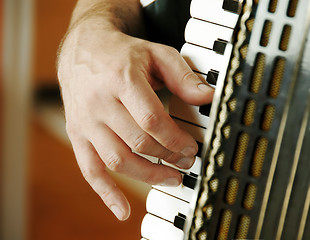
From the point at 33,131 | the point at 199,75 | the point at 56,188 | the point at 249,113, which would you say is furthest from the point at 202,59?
the point at 33,131

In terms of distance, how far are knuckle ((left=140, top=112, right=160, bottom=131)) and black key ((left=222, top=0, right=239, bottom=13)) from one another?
0.60 ft

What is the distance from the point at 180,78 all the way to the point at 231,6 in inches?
5.0

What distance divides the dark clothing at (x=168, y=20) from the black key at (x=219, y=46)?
159 millimetres

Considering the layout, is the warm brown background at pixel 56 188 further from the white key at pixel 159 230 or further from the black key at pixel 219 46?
the black key at pixel 219 46

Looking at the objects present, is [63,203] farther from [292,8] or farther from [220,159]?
[292,8]

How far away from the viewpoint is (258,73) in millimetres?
542

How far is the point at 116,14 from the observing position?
2.75 ft

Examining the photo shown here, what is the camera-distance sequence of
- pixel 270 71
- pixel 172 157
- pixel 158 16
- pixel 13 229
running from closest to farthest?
pixel 270 71
pixel 172 157
pixel 158 16
pixel 13 229

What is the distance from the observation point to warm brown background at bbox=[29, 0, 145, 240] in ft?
7.86

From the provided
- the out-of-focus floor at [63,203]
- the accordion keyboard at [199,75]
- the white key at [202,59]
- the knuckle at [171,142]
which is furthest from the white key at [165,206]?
the out-of-focus floor at [63,203]

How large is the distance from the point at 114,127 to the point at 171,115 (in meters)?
0.09

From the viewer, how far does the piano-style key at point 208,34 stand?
1.97 feet

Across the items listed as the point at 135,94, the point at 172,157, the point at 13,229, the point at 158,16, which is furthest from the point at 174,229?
→ the point at 13,229

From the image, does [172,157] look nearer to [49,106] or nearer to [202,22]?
[202,22]
